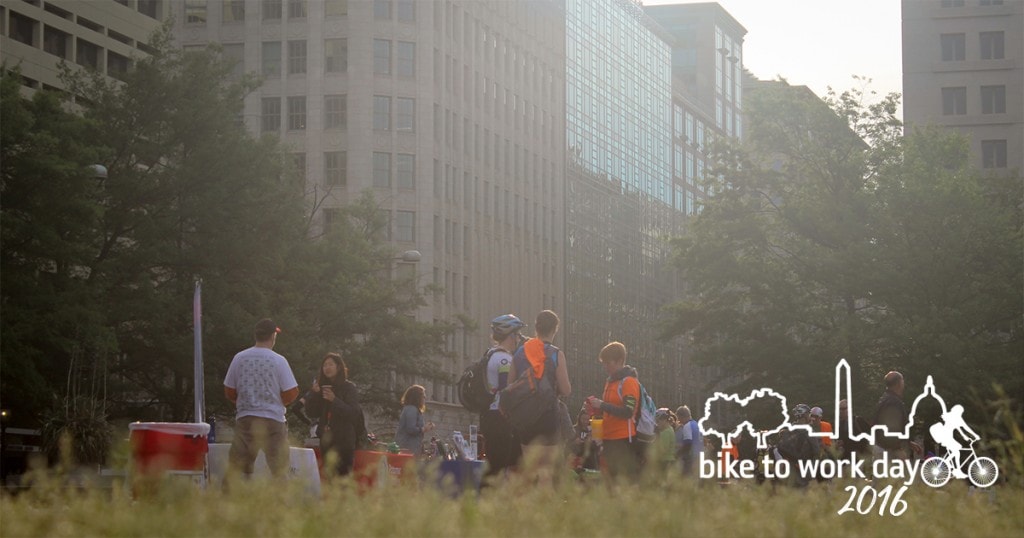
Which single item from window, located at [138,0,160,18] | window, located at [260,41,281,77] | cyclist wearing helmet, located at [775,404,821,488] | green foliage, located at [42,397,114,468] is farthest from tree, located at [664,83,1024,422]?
window, located at [260,41,281,77]

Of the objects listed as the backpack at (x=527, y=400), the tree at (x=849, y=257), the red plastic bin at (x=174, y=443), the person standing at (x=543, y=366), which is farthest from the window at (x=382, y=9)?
the backpack at (x=527, y=400)

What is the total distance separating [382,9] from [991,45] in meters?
32.6

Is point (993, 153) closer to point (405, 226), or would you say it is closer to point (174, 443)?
point (405, 226)

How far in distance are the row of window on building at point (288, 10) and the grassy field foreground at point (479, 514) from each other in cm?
8952

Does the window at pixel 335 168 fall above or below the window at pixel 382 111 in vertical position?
below

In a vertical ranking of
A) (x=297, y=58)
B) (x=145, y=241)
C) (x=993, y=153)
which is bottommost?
(x=145, y=241)

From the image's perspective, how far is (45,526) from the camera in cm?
754

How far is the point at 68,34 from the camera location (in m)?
72.4

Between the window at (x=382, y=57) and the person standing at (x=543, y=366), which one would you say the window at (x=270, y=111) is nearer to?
the window at (x=382, y=57)

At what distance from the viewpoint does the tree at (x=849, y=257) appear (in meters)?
51.6

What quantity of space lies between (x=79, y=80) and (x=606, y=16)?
253 ft

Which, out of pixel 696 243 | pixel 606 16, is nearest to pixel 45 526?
pixel 696 243

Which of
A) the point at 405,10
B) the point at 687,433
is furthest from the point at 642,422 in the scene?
the point at 405,10

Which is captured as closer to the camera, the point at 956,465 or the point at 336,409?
the point at 956,465
